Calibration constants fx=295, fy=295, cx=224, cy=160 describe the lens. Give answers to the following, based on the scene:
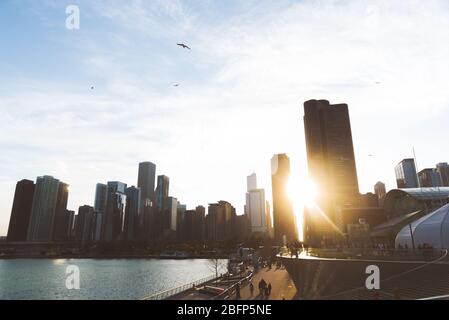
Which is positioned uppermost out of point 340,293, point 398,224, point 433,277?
point 398,224

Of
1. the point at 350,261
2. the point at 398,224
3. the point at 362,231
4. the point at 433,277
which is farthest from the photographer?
the point at 398,224
